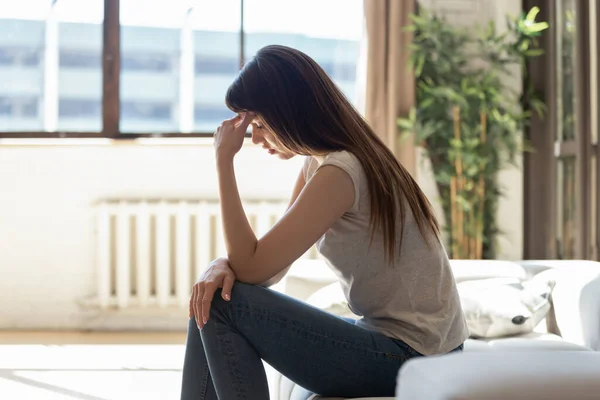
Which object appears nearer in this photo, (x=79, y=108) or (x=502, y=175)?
(x=502, y=175)

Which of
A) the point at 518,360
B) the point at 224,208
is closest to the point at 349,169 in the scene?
the point at 224,208

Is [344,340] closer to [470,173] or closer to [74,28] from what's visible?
[470,173]

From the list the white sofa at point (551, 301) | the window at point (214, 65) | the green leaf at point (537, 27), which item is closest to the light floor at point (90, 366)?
the white sofa at point (551, 301)

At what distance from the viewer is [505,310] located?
200 cm

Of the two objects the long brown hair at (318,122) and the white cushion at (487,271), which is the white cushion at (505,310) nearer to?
the white cushion at (487,271)

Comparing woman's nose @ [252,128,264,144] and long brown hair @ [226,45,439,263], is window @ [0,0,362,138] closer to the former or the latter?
woman's nose @ [252,128,264,144]

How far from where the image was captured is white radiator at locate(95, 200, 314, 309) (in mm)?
3854

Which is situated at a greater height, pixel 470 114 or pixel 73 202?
pixel 470 114

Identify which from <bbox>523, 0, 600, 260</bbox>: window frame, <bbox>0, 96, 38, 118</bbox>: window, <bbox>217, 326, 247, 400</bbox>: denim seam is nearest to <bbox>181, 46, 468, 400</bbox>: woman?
<bbox>217, 326, 247, 400</bbox>: denim seam

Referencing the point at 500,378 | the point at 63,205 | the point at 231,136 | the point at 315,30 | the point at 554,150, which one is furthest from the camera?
the point at 315,30

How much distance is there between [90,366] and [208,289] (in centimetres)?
200

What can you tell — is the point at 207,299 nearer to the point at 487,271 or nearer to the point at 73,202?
the point at 487,271

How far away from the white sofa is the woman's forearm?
0.36 m

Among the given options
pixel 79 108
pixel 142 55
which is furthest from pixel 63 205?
pixel 142 55
